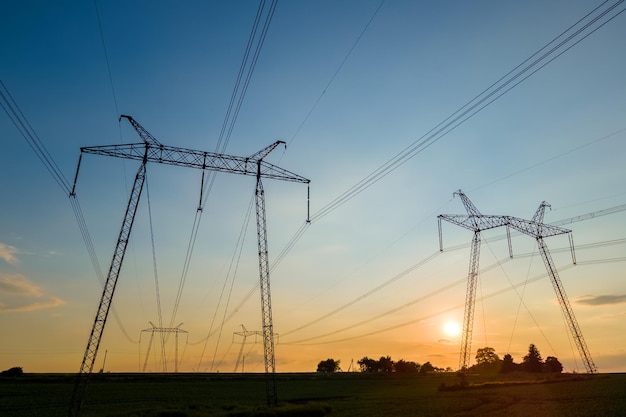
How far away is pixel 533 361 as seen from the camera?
18275cm

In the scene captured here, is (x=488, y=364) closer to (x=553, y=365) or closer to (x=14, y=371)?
(x=553, y=365)

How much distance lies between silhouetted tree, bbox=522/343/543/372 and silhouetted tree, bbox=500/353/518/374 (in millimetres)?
7436

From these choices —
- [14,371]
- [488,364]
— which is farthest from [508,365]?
[14,371]

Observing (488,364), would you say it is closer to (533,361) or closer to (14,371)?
(533,361)

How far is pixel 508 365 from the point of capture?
19162 cm

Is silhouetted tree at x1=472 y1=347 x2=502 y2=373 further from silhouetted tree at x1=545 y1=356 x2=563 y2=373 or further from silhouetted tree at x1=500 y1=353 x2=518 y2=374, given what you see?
silhouetted tree at x1=545 y1=356 x2=563 y2=373

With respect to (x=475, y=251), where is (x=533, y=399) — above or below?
below

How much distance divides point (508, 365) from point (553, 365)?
18.4 m

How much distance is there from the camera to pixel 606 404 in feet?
135

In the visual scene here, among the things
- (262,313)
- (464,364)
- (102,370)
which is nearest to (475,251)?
(464,364)

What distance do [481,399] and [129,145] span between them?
54617 millimetres

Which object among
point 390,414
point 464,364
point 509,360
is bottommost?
point 390,414

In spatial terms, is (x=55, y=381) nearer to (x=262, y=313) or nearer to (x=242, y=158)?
(x=262, y=313)

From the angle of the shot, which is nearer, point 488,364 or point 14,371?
point 14,371
